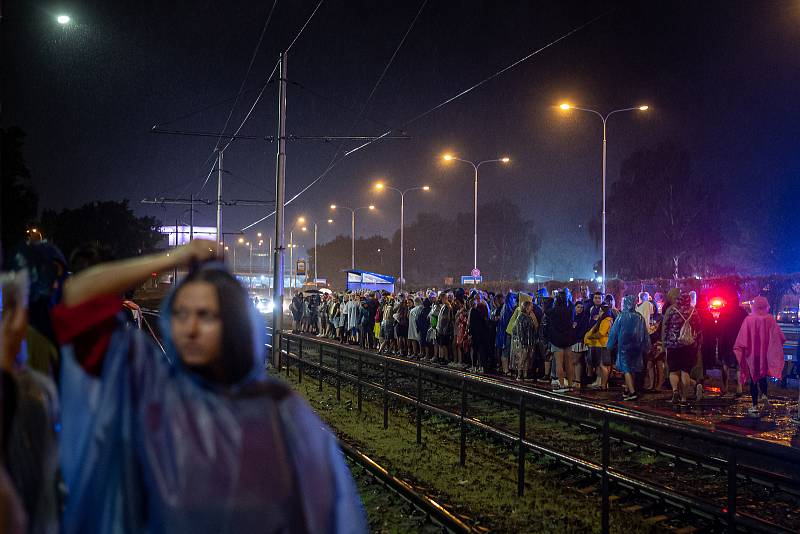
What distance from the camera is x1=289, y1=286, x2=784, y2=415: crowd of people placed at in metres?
12.1

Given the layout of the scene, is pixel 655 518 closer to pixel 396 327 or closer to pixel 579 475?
pixel 579 475

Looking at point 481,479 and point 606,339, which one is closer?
point 481,479

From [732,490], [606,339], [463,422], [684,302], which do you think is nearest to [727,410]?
[684,302]

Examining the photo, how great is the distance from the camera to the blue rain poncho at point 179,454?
5.51ft

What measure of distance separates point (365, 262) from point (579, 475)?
12497 centimetres

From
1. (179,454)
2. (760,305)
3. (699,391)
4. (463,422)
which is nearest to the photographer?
(179,454)

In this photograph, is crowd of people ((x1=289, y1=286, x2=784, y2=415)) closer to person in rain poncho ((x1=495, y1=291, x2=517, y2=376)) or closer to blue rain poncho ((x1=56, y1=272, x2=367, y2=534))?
person in rain poncho ((x1=495, y1=291, x2=517, y2=376))

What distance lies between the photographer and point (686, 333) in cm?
1206

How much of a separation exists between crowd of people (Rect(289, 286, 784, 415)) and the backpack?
0.02 meters

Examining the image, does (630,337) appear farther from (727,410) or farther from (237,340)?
(237,340)

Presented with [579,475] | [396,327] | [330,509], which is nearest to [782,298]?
[396,327]

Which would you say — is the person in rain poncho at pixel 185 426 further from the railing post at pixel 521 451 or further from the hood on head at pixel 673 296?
the hood on head at pixel 673 296

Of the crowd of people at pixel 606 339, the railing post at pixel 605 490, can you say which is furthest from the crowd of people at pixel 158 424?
the crowd of people at pixel 606 339

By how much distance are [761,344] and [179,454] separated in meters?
11.6
